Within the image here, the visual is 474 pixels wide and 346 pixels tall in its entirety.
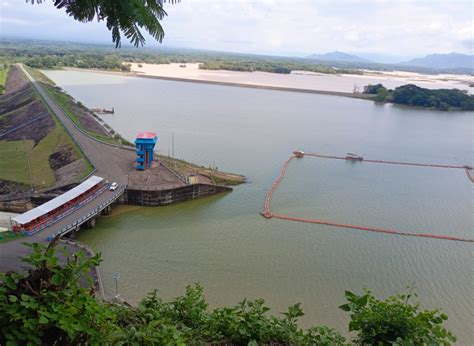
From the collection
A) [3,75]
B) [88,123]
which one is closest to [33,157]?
[88,123]

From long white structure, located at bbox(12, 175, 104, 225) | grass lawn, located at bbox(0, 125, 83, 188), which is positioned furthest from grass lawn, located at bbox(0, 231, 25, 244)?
grass lawn, located at bbox(0, 125, 83, 188)

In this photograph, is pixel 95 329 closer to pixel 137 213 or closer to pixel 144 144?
pixel 137 213

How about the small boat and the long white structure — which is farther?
the small boat

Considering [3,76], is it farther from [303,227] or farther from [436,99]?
[436,99]

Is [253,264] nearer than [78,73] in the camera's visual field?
Yes

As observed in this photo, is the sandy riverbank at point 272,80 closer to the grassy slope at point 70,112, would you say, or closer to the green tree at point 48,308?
the grassy slope at point 70,112

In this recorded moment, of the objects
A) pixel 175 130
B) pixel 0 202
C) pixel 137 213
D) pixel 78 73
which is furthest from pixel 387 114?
pixel 78 73

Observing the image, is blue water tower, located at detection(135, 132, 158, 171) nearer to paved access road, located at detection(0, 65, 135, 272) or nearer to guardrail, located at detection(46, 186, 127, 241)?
paved access road, located at detection(0, 65, 135, 272)
